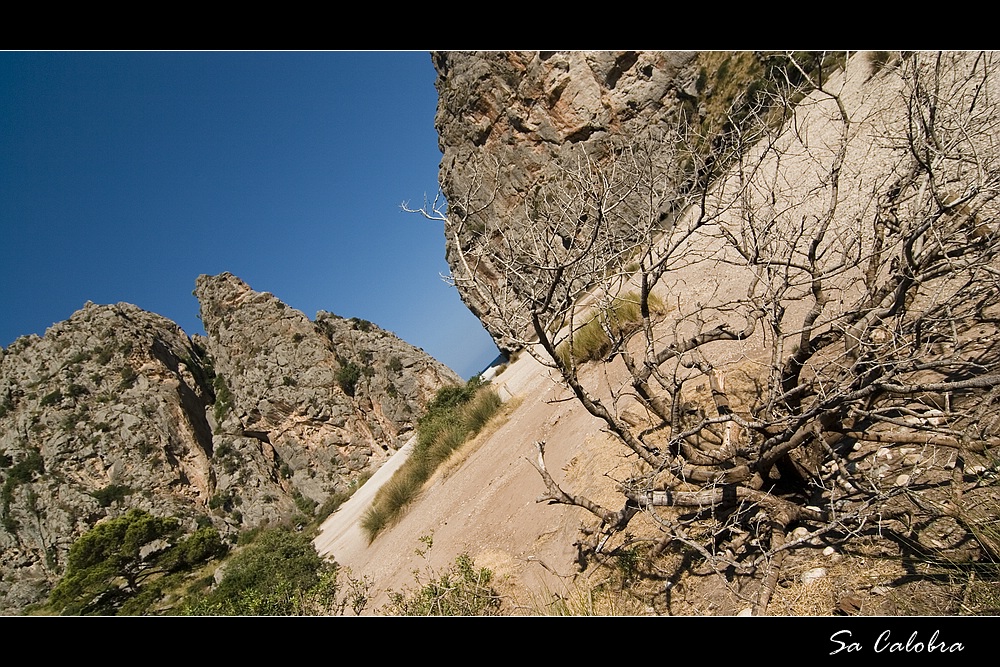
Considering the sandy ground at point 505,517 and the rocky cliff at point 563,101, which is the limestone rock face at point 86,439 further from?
the sandy ground at point 505,517

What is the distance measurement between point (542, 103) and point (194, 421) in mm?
30005

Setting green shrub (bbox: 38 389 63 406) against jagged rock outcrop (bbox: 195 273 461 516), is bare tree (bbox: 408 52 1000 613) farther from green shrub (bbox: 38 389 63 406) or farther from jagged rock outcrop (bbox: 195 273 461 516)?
green shrub (bbox: 38 389 63 406)

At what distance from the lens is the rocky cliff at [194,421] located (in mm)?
25562

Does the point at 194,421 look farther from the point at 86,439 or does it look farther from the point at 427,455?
the point at 427,455

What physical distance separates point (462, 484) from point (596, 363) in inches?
113

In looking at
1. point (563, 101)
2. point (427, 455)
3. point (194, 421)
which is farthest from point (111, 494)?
point (563, 101)

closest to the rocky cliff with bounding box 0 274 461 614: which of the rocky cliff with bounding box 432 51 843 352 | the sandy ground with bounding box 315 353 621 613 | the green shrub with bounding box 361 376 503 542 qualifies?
the rocky cliff with bounding box 432 51 843 352

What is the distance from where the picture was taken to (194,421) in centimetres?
3088

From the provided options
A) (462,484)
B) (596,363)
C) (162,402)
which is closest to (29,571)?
(162,402)

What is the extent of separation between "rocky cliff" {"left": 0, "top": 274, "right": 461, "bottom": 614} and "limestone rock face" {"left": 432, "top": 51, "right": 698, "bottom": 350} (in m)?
9.39
